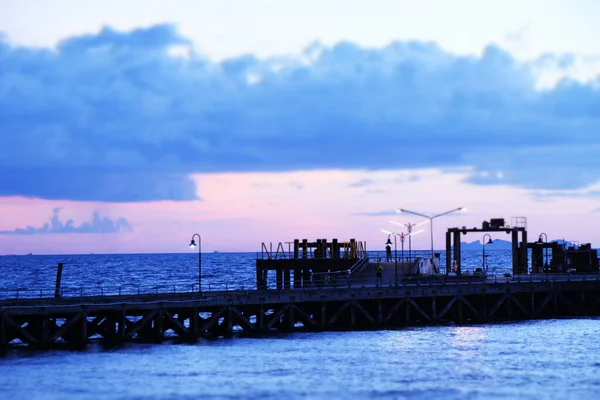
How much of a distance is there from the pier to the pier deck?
77mm

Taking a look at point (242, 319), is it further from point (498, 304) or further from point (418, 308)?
point (498, 304)

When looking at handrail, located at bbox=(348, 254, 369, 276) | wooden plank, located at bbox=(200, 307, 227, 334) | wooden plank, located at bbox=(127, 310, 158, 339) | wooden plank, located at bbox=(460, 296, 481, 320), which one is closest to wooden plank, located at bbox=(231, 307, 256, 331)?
wooden plank, located at bbox=(200, 307, 227, 334)

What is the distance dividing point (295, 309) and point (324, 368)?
55.8ft

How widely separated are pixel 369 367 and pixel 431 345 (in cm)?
1045

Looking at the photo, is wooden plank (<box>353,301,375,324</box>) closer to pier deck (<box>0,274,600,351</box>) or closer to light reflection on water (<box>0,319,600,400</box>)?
pier deck (<box>0,274,600,351</box>)

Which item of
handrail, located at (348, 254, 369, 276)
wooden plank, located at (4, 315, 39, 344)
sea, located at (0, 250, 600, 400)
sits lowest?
sea, located at (0, 250, 600, 400)

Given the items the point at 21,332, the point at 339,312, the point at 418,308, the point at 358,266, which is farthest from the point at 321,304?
the point at 21,332

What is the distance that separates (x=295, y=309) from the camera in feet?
244

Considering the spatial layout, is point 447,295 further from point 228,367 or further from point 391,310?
point 228,367

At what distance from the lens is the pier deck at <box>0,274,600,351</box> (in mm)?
64875

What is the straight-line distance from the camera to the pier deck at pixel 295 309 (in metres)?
64.9

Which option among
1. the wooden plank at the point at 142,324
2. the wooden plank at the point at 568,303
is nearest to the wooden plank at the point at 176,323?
the wooden plank at the point at 142,324

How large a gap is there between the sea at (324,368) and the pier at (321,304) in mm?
1781

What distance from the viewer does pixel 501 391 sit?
50.9 meters
